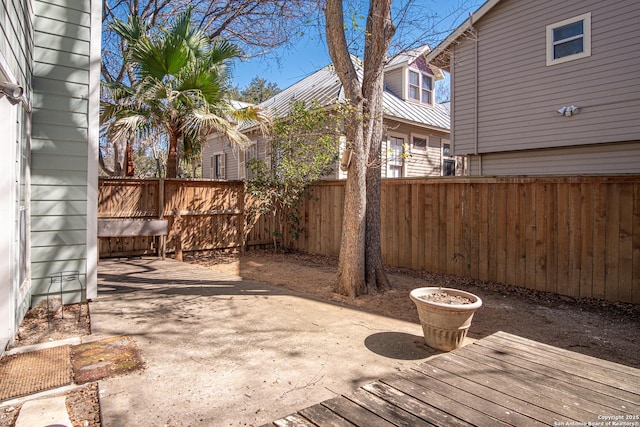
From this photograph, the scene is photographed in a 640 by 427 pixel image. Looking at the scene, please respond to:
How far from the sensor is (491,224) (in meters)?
5.77

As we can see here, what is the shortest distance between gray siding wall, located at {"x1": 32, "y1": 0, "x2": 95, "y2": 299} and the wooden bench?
2247mm

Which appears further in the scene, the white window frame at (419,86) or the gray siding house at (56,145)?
the white window frame at (419,86)

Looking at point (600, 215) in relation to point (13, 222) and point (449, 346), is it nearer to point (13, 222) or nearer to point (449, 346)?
Result: point (449, 346)

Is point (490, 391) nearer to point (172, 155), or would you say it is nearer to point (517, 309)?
point (517, 309)

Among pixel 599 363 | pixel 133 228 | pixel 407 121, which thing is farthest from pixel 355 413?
pixel 407 121

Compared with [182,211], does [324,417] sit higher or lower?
lower

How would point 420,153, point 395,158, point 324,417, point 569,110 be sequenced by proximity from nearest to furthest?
point 324,417
point 569,110
point 395,158
point 420,153

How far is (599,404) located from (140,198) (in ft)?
25.0

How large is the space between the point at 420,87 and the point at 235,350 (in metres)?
12.3

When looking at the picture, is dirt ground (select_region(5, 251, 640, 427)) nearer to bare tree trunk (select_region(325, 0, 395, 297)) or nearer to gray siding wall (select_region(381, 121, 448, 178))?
bare tree trunk (select_region(325, 0, 395, 297))

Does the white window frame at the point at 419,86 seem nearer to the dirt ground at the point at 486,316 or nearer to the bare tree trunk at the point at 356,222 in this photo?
the dirt ground at the point at 486,316

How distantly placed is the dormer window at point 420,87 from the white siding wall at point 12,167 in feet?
37.6

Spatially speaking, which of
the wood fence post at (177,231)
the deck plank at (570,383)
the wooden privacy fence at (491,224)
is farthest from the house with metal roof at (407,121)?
the deck plank at (570,383)

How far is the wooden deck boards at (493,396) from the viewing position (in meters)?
1.64
